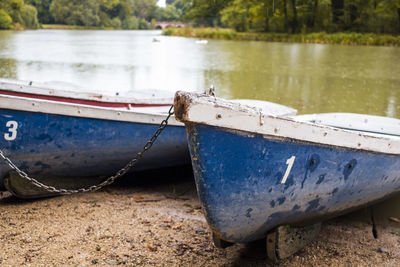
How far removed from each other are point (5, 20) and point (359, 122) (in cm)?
3630

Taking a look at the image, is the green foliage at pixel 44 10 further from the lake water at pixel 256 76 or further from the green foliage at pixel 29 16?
the lake water at pixel 256 76

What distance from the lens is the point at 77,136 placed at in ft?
13.0

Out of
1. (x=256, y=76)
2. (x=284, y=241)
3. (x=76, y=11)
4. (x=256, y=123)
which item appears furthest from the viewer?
(x=76, y=11)

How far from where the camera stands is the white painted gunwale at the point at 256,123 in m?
2.30

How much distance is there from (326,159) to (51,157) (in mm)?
2484

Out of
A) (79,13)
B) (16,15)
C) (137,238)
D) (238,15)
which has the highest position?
(79,13)

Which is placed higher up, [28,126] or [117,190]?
[28,126]

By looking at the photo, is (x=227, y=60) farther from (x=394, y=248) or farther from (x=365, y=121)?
(x=394, y=248)

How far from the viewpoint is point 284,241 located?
9.77 feet

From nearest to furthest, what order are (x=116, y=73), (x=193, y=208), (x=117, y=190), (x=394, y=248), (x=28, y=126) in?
(x=394, y=248)
(x=28, y=126)
(x=193, y=208)
(x=117, y=190)
(x=116, y=73)

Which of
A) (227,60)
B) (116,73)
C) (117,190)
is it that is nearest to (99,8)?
(227,60)

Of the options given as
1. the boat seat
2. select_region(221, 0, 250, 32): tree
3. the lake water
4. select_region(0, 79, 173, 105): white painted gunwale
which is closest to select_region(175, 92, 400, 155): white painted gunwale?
the boat seat

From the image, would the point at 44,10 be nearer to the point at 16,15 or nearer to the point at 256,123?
the point at 16,15

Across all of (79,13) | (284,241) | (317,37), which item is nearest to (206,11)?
(79,13)
